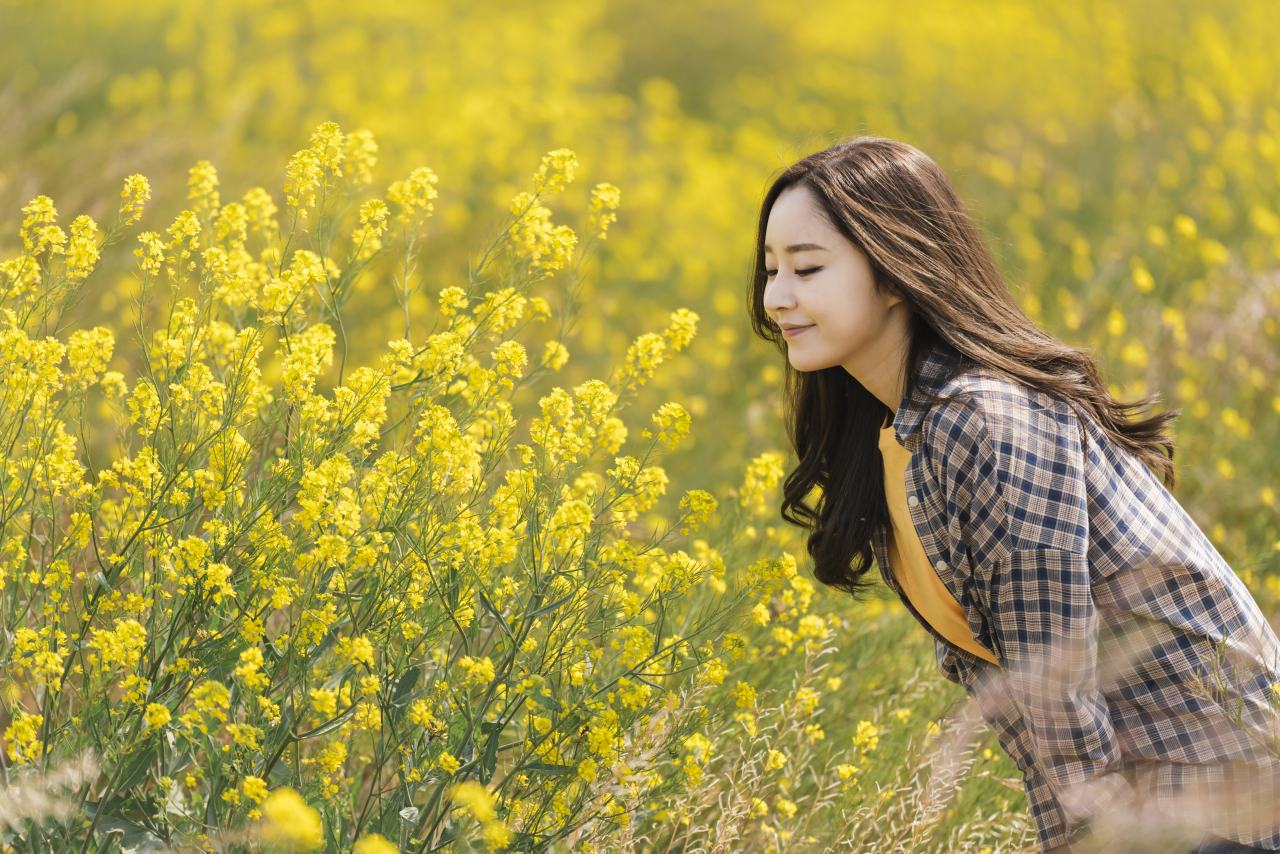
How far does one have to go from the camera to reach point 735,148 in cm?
861

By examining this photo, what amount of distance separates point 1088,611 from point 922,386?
46cm

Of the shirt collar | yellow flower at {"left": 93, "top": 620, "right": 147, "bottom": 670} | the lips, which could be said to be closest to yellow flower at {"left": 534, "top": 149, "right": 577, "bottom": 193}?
the lips

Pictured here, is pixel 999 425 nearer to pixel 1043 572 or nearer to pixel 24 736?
pixel 1043 572

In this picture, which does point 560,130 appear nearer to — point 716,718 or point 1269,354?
point 1269,354

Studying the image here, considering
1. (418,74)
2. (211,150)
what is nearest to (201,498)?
(211,150)

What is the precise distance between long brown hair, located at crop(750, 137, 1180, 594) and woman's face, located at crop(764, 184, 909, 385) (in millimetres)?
26

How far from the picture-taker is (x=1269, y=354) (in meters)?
4.25

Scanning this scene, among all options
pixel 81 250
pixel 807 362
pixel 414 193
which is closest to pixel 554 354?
pixel 414 193

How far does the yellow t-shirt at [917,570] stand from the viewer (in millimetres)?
1863

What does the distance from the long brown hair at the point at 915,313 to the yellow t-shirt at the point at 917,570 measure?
11cm

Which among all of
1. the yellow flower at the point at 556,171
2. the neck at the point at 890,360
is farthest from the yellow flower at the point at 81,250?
the neck at the point at 890,360

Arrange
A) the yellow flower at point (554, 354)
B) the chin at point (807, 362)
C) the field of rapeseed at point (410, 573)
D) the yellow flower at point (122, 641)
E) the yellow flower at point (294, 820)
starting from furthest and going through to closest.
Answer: the yellow flower at point (554, 354), the chin at point (807, 362), the field of rapeseed at point (410, 573), the yellow flower at point (122, 641), the yellow flower at point (294, 820)

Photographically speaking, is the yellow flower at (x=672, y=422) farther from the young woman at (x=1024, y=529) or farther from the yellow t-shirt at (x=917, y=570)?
the yellow t-shirt at (x=917, y=570)

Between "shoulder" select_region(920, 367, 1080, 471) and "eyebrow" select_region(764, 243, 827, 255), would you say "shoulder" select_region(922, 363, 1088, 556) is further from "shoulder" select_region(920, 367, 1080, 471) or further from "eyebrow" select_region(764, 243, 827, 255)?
"eyebrow" select_region(764, 243, 827, 255)
